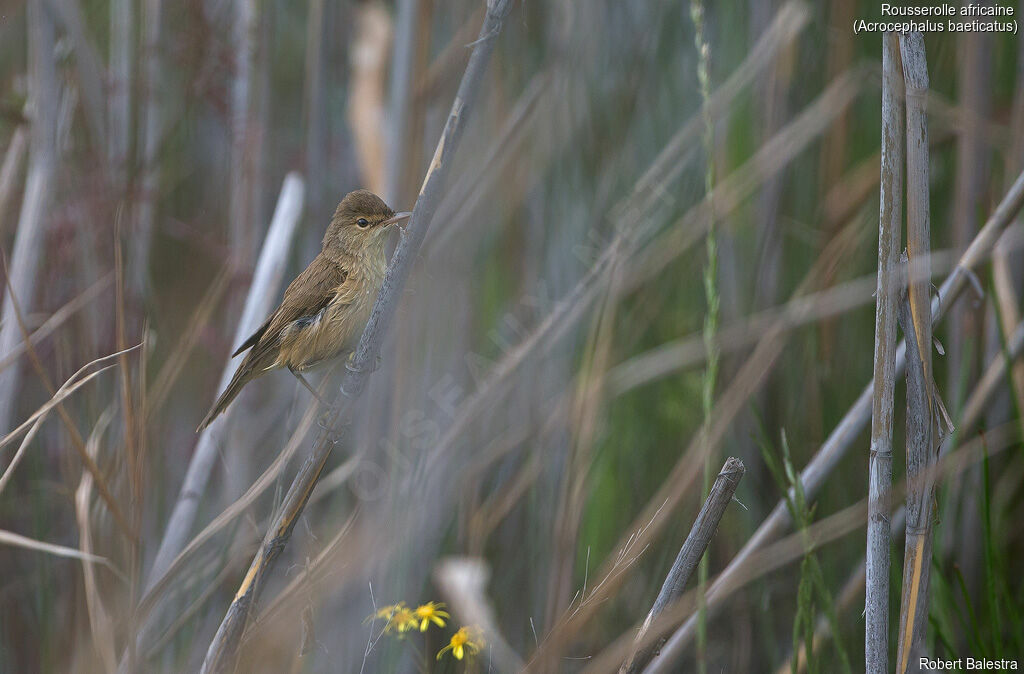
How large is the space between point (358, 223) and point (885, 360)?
0.99 metres

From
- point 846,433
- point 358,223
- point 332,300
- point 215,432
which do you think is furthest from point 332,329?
point 846,433

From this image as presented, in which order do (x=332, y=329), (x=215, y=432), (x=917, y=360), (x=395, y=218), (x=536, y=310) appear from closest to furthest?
(x=917, y=360) < (x=395, y=218) < (x=332, y=329) < (x=215, y=432) < (x=536, y=310)

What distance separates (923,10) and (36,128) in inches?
77.0

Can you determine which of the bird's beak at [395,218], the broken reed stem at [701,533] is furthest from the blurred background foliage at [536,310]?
the broken reed stem at [701,533]

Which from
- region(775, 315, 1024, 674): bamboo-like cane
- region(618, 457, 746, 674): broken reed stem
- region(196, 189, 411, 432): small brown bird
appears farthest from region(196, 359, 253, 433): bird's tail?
region(775, 315, 1024, 674): bamboo-like cane

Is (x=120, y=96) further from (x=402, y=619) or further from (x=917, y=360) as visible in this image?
(x=917, y=360)

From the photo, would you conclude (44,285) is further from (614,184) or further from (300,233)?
(614,184)

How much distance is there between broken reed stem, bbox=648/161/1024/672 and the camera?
127 cm

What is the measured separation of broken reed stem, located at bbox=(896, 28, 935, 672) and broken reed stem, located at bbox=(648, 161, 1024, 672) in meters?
0.16

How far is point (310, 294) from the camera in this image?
160cm

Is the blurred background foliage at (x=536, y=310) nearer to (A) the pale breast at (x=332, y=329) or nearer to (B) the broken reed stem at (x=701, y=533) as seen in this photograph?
(A) the pale breast at (x=332, y=329)

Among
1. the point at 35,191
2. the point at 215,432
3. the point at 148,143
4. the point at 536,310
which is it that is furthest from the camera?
the point at 148,143

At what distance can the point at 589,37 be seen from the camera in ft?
6.07

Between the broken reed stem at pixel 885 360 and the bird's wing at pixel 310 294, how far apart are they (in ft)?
3.31
